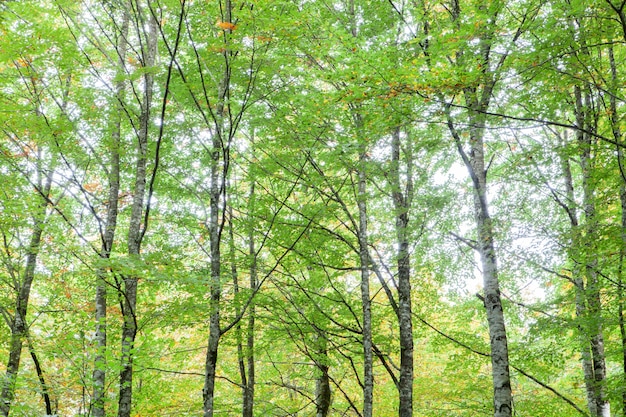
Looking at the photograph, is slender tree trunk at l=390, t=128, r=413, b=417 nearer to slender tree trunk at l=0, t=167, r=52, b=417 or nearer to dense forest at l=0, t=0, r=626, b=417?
dense forest at l=0, t=0, r=626, b=417

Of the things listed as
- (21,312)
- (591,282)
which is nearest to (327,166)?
(591,282)

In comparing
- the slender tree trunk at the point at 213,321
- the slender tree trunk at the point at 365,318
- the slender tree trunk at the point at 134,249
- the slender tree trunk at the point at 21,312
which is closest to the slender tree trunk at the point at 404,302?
the slender tree trunk at the point at 365,318

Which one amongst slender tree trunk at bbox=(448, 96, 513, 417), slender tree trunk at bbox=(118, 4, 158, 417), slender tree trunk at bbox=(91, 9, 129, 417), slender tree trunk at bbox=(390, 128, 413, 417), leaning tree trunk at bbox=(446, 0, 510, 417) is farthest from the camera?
slender tree trunk at bbox=(390, 128, 413, 417)

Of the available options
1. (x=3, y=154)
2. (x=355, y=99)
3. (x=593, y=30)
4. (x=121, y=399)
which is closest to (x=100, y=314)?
(x=121, y=399)

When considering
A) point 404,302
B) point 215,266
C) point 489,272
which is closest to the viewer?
point 215,266

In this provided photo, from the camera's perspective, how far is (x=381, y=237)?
9.05 metres

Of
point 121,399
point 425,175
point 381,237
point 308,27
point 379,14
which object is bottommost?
point 121,399

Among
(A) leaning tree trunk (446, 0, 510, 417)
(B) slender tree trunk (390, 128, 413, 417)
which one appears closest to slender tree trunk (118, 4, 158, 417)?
(A) leaning tree trunk (446, 0, 510, 417)

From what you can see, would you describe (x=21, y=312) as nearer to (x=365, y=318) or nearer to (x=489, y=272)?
(x=365, y=318)

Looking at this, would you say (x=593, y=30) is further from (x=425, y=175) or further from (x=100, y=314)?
(x=100, y=314)

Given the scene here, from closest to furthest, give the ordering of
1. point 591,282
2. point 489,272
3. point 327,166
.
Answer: point 489,272, point 591,282, point 327,166

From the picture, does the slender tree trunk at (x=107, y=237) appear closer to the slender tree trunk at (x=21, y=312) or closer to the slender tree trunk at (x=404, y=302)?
the slender tree trunk at (x=21, y=312)

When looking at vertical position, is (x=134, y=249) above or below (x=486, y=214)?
below

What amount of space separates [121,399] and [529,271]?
21.6 ft
